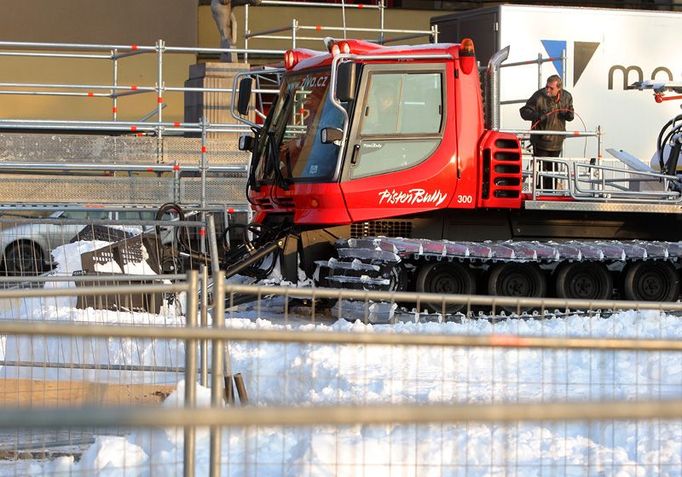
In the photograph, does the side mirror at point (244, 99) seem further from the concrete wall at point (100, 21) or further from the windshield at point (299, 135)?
the concrete wall at point (100, 21)

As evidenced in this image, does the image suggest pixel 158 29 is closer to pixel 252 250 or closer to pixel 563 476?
pixel 252 250

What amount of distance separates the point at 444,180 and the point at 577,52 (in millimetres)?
8069

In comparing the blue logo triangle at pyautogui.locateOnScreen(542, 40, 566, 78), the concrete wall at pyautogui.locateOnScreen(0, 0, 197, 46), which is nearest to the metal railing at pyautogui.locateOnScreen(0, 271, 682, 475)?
the blue logo triangle at pyautogui.locateOnScreen(542, 40, 566, 78)

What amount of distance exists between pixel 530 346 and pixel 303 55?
10.4m

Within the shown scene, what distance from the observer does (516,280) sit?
45.4 ft

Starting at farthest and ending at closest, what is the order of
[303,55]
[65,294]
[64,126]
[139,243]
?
[64,126], [303,55], [139,243], [65,294]

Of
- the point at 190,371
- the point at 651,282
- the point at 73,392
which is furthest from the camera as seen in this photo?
the point at 651,282

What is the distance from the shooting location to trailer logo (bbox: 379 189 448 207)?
1287cm

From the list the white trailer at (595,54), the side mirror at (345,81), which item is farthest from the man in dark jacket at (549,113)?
the white trailer at (595,54)

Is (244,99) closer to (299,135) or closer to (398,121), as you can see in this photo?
(299,135)

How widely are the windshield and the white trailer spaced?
6.65 metres

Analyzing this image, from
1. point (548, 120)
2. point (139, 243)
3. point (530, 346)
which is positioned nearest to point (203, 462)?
point (530, 346)

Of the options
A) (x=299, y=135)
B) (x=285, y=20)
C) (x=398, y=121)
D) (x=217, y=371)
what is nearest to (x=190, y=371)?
(x=217, y=371)

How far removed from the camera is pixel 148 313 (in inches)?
322
